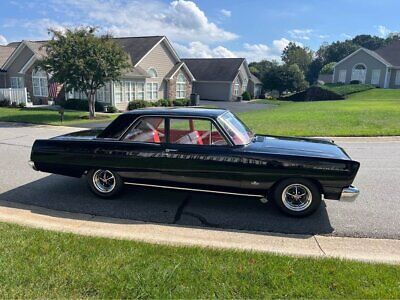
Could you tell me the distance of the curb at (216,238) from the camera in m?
4.02

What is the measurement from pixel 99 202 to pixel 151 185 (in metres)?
0.92

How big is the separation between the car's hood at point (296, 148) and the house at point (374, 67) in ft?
171

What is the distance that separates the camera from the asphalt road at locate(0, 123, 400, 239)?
4805 millimetres

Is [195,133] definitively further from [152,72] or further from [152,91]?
[152,72]

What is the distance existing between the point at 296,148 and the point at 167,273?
2.96 metres

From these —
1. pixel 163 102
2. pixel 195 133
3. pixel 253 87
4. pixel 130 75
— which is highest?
pixel 130 75

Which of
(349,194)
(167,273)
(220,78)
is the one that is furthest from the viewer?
(220,78)

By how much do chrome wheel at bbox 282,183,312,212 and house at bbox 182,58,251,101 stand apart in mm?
40657

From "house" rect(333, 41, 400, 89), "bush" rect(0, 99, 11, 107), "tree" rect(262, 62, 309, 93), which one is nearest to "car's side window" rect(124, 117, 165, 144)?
"bush" rect(0, 99, 11, 107)

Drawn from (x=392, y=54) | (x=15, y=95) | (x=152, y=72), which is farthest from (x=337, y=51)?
(x=15, y=95)

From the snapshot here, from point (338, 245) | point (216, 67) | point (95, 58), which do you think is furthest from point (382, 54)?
point (338, 245)

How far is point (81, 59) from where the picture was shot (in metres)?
19.5

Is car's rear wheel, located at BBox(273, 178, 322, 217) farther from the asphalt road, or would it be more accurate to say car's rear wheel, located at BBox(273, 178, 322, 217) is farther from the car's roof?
the car's roof

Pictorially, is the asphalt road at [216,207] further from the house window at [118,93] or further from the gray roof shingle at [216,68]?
the gray roof shingle at [216,68]
